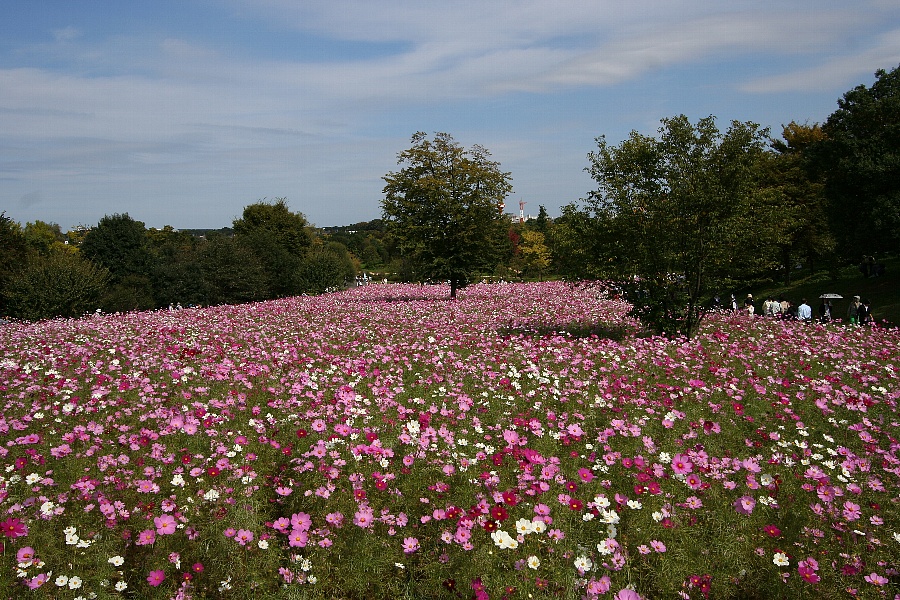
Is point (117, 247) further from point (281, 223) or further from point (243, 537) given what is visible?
point (243, 537)

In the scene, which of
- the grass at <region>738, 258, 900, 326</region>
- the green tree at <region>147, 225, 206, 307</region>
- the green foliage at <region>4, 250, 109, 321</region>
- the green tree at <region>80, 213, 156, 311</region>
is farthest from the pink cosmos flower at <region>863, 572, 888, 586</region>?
the green tree at <region>80, 213, 156, 311</region>

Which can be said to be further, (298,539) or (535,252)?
(535,252)

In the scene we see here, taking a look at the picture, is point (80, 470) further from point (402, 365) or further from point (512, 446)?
point (402, 365)

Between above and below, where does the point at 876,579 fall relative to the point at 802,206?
below

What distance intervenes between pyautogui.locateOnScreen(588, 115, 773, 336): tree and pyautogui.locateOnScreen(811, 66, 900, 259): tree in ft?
42.3

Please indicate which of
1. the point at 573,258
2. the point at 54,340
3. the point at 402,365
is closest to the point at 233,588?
the point at 402,365

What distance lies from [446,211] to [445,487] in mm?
24962

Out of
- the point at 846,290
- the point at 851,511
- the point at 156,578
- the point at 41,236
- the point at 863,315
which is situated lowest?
the point at 846,290

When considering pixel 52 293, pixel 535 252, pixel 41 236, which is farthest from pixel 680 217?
pixel 41 236

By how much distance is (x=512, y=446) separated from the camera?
5.33 metres

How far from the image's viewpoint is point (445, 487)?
4496mm

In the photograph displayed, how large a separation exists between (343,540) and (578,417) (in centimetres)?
366

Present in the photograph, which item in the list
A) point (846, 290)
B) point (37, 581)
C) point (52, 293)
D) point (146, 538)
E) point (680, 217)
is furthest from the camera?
point (846, 290)

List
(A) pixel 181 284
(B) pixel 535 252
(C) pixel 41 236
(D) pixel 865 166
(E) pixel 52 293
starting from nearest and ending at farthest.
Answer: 1. (D) pixel 865 166
2. (E) pixel 52 293
3. (A) pixel 181 284
4. (B) pixel 535 252
5. (C) pixel 41 236
